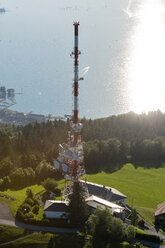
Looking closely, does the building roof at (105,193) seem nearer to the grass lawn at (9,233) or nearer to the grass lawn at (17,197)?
the grass lawn at (17,197)

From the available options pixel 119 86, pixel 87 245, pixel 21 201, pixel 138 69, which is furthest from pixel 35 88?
pixel 87 245

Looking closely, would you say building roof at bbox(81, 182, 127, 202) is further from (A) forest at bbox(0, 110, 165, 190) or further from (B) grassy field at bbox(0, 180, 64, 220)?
(A) forest at bbox(0, 110, 165, 190)

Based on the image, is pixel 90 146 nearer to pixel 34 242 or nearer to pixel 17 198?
pixel 17 198

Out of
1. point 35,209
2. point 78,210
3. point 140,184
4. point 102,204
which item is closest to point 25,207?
point 35,209

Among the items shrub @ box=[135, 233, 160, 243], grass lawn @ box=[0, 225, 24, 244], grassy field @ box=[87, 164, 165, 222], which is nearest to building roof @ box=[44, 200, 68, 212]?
grass lawn @ box=[0, 225, 24, 244]

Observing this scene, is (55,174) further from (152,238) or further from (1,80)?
(1,80)

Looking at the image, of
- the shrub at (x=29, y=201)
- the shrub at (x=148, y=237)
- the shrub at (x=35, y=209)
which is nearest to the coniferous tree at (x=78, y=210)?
the shrub at (x=35, y=209)
